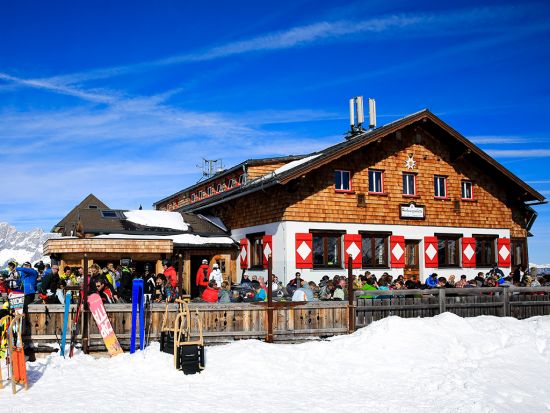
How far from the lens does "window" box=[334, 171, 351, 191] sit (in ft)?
75.4

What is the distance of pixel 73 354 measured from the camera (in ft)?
40.3

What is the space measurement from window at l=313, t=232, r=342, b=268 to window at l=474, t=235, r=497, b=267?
675cm

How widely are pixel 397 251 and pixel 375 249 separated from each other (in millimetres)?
872

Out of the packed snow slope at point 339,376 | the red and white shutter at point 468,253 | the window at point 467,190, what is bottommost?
the packed snow slope at point 339,376

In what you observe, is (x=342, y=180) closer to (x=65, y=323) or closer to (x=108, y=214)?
(x=108, y=214)

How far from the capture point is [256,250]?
78.0 ft

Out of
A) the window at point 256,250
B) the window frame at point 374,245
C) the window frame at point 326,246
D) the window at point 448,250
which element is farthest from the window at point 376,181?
the window at point 256,250

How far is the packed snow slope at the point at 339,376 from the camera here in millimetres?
9211

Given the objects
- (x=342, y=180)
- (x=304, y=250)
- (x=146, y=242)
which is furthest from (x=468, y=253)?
(x=146, y=242)

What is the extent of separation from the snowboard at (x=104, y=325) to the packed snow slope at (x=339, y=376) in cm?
34

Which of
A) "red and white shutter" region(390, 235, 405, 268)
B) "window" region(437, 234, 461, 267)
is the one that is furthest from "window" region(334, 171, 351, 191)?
"window" region(437, 234, 461, 267)

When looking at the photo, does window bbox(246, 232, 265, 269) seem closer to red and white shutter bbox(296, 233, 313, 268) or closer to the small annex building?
the small annex building

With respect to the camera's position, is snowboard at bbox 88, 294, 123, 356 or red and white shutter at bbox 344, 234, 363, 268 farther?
red and white shutter at bbox 344, 234, 363, 268

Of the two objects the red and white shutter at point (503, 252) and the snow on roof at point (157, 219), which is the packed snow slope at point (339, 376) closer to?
the snow on roof at point (157, 219)
